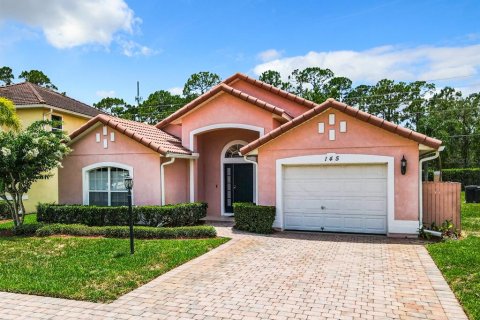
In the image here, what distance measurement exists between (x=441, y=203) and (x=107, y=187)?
13.1m

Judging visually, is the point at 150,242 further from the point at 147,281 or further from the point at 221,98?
the point at 221,98

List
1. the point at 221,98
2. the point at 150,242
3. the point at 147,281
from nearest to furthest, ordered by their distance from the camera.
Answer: the point at 147,281 → the point at 150,242 → the point at 221,98

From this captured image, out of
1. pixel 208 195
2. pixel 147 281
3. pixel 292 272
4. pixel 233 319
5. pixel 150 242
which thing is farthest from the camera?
pixel 208 195

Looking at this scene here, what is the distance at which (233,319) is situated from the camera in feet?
18.6

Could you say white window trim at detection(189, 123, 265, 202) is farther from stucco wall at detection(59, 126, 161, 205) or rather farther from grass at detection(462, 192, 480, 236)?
grass at detection(462, 192, 480, 236)

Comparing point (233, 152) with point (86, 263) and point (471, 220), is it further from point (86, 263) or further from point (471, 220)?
point (471, 220)

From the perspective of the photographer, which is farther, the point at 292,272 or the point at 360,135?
the point at 360,135

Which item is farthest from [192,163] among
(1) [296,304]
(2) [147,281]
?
(1) [296,304]

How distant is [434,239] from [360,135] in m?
4.05

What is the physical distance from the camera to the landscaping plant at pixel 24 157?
13.1 m

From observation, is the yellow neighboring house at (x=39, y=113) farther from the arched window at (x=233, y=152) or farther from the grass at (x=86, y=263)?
the arched window at (x=233, y=152)

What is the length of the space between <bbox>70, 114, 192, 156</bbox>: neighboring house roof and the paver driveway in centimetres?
630

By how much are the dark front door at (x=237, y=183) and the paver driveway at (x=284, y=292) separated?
23.8 feet

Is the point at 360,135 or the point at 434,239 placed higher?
the point at 360,135
